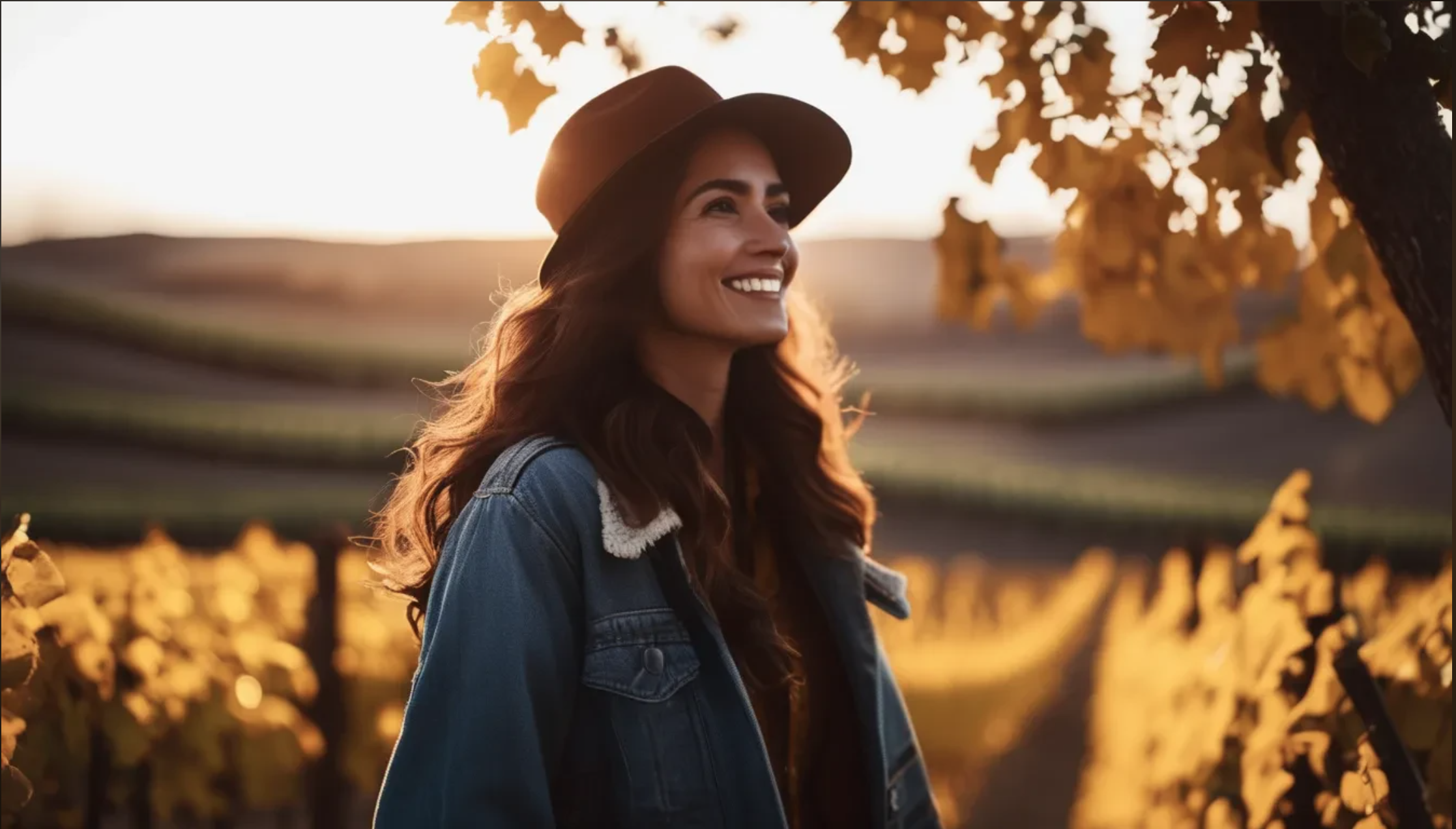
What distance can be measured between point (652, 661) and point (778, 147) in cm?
97

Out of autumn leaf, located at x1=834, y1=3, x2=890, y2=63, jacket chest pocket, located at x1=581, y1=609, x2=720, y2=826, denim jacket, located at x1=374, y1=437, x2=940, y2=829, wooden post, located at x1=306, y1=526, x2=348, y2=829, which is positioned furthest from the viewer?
wooden post, located at x1=306, y1=526, x2=348, y2=829

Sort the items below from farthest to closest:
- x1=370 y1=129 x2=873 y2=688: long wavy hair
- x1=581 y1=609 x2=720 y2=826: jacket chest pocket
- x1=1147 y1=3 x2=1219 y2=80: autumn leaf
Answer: x1=1147 y1=3 x2=1219 y2=80: autumn leaf → x1=370 y1=129 x2=873 y2=688: long wavy hair → x1=581 y1=609 x2=720 y2=826: jacket chest pocket

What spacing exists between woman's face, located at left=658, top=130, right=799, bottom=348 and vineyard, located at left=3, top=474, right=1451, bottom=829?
4.68 ft

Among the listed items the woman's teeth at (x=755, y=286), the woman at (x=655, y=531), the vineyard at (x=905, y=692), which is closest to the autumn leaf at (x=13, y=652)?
the vineyard at (x=905, y=692)

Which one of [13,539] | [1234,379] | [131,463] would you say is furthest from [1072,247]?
[1234,379]

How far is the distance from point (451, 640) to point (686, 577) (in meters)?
0.39

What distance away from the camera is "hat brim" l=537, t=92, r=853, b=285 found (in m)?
2.20

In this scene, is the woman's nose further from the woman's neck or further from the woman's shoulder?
the woman's shoulder

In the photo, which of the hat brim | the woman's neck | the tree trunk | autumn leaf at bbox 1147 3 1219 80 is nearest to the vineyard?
the tree trunk

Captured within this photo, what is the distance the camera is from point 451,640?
179 cm

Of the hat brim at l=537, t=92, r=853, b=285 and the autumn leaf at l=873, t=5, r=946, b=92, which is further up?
the autumn leaf at l=873, t=5, r=946, b=92

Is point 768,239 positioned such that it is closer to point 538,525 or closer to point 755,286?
point 755,286

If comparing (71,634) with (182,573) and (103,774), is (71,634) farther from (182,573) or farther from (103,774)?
(182,573)

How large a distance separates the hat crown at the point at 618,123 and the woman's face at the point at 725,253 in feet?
0.26
